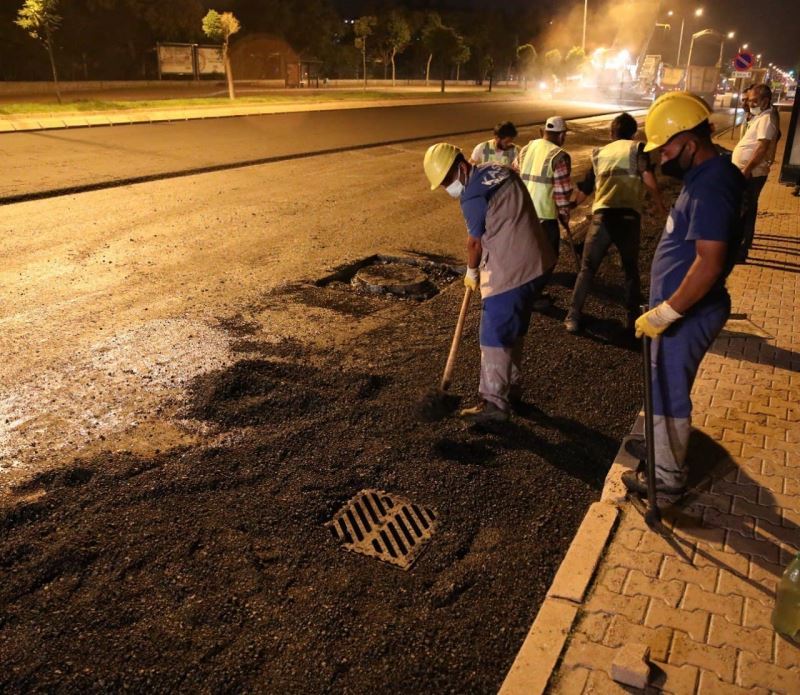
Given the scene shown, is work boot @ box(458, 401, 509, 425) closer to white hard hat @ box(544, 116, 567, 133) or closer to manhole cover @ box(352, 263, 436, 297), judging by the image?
manhole cover @ box(352, 263, 436, 297)

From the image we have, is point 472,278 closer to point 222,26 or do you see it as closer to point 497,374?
point 497,374

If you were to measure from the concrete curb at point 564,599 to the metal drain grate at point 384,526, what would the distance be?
0.69 metres

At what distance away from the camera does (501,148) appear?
286 inches

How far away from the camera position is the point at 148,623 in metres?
2.85

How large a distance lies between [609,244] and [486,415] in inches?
94.2

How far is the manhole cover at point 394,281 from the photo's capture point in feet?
23.3

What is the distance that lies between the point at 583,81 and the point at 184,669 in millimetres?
76125

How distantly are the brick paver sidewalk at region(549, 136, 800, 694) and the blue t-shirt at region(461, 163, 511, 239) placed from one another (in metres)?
1.83

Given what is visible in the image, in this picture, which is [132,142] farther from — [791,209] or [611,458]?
[611,458]

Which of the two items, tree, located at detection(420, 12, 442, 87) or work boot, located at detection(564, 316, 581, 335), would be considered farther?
tree, located at detection(420, 12, 442, 87)

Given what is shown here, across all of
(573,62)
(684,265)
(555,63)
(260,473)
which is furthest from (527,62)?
(260,473)

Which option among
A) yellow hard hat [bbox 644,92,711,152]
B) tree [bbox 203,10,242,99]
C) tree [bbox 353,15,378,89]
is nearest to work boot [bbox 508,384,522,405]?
yellow hard hat [bbox 644,92,711,152]

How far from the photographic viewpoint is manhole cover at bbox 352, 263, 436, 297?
711 cm

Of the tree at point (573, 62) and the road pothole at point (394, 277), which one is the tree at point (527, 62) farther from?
the road pothole at point (394, 277)
